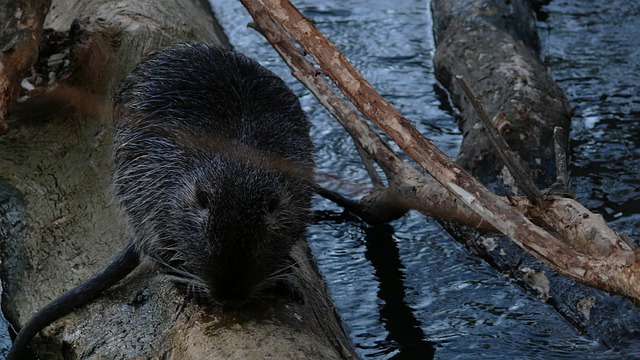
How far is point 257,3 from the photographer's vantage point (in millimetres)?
4711

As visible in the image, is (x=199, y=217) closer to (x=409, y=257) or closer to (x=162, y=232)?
(x=162, y=232)

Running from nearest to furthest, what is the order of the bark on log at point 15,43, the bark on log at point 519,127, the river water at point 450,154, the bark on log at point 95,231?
the bark on log at point 519,127 → the bark on log at point 95,231 → the bark on log at point 15,43 → the river water at point 450,154

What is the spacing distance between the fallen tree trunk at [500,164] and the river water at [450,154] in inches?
12.6

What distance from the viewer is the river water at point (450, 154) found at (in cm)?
470

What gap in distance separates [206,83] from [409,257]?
A: 1.71 m

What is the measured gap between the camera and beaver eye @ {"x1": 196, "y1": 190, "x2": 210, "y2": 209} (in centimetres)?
371

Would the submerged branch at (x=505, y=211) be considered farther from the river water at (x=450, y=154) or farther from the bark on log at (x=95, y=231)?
the bark on log at (x=95, y=231)

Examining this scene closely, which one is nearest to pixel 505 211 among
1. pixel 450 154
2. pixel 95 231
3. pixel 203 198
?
pixel 203 198

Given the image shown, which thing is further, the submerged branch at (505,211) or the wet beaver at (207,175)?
the wet beaver at (207,175)

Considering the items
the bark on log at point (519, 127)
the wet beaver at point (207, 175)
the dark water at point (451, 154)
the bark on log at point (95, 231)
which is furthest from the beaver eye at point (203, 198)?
the bark on log at point (519, 127)

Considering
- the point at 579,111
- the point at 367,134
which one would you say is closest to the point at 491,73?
the point at 579,111

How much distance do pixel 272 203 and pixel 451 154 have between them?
2.60 meters

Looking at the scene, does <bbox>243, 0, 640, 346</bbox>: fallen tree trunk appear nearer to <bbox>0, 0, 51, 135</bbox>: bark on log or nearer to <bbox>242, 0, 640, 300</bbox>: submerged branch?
<bbox>242, 0, 640, 300</bbox>: submerged branch

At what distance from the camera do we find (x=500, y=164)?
210 inches
